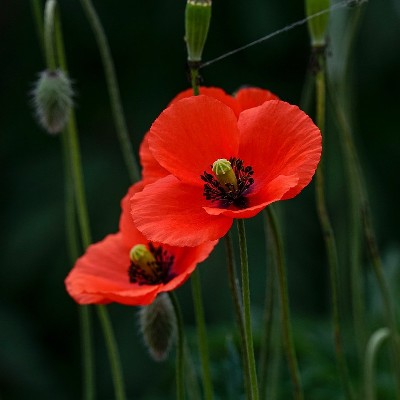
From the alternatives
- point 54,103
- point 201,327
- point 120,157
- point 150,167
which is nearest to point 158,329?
point 201,327

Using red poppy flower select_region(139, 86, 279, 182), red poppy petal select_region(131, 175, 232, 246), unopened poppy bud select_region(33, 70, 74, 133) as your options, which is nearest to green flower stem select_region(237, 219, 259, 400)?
red poppy petal select_region(131, 175, 232, 246)

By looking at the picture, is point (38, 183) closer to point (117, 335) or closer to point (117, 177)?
point (117, 177)

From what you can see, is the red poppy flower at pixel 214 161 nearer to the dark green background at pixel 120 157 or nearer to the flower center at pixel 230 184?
the flower center at pixel 230 184

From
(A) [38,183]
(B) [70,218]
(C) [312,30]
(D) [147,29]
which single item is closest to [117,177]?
(A) [38,183]

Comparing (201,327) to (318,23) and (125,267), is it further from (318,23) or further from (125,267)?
(318,23)

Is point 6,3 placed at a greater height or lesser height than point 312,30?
greater

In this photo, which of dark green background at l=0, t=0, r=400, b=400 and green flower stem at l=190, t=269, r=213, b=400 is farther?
dark green background at l=0, t=0, r=400, b=400

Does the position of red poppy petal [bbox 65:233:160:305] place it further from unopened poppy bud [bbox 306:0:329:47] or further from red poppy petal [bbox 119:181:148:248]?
unopened poppy bud [bbox 306:0:329:47]
